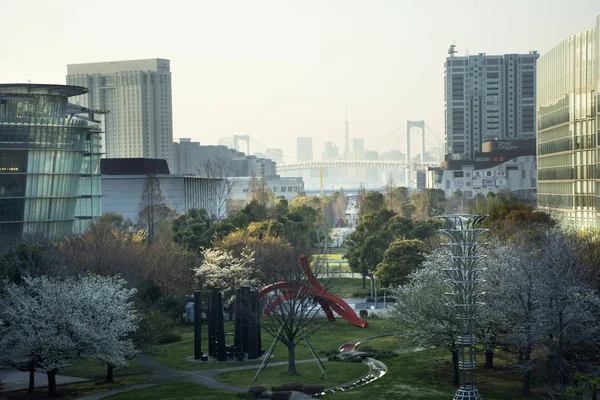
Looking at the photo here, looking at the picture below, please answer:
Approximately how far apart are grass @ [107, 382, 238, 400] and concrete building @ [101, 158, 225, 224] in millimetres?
68376

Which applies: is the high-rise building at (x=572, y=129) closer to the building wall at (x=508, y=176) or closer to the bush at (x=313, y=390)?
the bush at (x=313, y=390)

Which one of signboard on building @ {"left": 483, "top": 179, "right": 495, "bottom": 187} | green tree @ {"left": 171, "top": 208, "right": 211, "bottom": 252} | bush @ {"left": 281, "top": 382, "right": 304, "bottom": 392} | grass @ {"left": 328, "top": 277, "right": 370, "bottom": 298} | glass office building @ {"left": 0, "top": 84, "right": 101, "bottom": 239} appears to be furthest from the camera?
signboard on building @ {"left": 483, "top": 179, "right": 495, "bottom": 187}

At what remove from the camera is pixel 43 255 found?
169 ft

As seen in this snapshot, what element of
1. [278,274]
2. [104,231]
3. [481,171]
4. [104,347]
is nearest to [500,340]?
[104,347]

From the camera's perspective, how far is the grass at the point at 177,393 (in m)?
38.2

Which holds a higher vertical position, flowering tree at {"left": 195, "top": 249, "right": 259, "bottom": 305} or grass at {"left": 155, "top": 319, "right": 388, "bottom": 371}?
flowering tree at {"left": 195, "top": 249, "right": 259, "bottom": 305}

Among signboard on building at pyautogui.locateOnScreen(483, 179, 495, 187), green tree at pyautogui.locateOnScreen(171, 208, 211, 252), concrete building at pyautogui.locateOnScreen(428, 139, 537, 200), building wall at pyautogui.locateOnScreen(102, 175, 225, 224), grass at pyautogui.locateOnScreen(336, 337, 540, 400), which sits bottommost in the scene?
grass at pyautogui.locateOnScreen(336, 337, 540, 400)

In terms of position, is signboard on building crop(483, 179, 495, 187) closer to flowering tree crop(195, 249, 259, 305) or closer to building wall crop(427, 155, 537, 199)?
building wall crop(427, 155, 537, 199)

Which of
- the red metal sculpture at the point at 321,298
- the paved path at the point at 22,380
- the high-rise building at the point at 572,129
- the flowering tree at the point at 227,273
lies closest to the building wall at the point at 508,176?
the high-rise building at the point at 572,129

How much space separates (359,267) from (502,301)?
4163cm

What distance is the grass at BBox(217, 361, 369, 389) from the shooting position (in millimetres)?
41750

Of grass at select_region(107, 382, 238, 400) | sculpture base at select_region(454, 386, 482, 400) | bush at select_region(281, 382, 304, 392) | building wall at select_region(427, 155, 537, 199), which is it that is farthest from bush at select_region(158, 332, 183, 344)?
building wall at select_region(427, 155, 537, 199)

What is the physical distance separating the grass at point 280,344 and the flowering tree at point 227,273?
3370mm

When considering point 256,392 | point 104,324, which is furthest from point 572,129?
point 104,324
